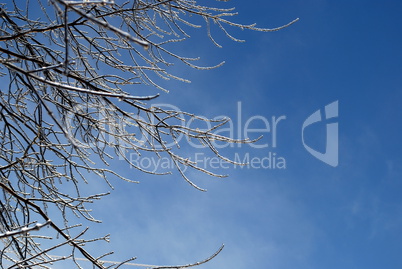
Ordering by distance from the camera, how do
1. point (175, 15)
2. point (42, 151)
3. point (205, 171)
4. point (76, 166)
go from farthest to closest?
point (175, 15) < point (76, 166) < point (42, 151) < point (205, 171)

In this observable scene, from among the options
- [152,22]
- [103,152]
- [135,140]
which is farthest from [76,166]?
[152,22]

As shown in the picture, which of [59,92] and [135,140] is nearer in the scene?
[59,92]

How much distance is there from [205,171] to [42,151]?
1208 mm

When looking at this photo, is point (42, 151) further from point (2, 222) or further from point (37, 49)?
point (37, 49)

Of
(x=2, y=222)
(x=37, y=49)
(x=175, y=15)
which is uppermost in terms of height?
(x=175, y=15)

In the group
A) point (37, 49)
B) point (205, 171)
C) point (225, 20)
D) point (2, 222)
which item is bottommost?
point (2, 222)

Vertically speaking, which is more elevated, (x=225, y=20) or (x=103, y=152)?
(x=225, y=20)

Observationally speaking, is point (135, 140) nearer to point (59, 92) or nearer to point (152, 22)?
point (59, 92)

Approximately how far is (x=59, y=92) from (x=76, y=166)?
0.57 metres

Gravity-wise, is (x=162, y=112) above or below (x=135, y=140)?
below

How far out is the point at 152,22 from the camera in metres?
3.69

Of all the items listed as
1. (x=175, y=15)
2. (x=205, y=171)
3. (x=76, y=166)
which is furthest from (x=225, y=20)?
(x=76, y=166)

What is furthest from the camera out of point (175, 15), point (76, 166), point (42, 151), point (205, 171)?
point (175, 15)

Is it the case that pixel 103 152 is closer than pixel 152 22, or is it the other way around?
pixel 103 152
